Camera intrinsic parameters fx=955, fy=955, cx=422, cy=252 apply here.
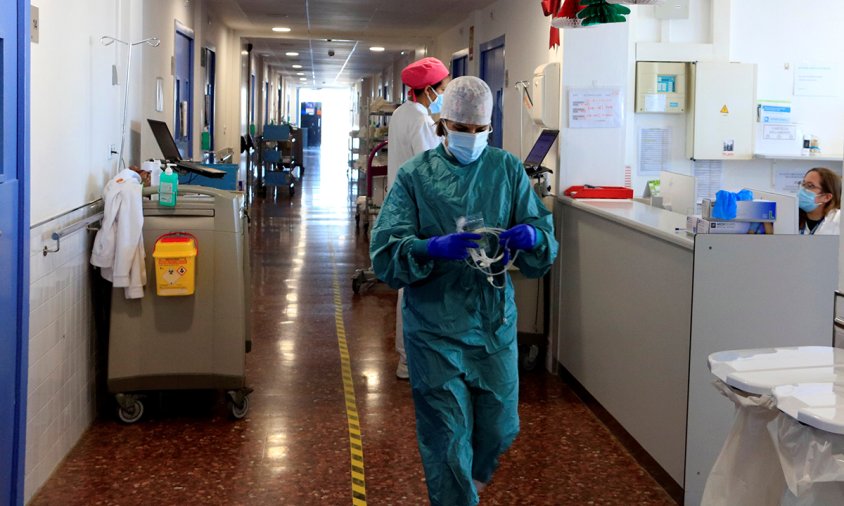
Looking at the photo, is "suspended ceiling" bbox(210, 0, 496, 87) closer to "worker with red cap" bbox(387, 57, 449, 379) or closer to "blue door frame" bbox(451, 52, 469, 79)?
"blue door frame" bbox(451, 52, 469, 79)

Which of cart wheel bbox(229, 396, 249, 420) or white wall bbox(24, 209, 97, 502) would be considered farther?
cart wheel bbox(229, 396, 249, 420)

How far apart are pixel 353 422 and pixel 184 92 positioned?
4.93 metres

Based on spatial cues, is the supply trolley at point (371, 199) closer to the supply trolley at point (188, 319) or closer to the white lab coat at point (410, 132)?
the white lab coat at point (410, 132)

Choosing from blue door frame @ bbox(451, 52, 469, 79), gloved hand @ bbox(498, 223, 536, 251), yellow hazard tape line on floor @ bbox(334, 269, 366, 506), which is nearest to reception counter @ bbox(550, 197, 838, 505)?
gloved hand @ bbox(498, 223, 536, 251)

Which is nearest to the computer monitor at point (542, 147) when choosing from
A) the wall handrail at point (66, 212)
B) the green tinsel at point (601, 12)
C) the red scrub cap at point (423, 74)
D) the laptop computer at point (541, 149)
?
the laptop computer at point (541, 149)

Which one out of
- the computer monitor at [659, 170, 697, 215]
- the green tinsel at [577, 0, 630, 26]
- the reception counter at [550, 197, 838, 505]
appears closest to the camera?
the reception counter at [550, 197, 838, 505]

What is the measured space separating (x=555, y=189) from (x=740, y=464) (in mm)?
3468

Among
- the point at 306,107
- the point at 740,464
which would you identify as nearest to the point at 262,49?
the point at 740,464

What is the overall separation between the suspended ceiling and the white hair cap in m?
6.56

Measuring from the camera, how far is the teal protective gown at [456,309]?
2.78 metres

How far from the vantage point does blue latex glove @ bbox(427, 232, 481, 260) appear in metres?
2.65

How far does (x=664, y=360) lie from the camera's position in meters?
3.63

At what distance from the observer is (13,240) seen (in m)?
2.79

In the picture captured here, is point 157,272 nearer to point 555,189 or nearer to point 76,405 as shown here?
point 76,405
